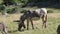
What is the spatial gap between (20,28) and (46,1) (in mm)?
23799

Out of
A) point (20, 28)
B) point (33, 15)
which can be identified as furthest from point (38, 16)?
point (20, 28)

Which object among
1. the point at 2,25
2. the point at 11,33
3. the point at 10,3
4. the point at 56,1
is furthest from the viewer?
the point at 10,3

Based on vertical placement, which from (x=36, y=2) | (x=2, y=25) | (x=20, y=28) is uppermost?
(x=2, y=25)

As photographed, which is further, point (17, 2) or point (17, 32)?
point (17, 2)

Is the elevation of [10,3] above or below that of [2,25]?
below

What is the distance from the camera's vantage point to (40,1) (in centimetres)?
3988

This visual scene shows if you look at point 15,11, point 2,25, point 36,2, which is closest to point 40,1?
point 36,2

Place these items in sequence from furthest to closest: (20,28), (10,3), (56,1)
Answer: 1. (10,3)
2. (56,1)
3. (20,28)

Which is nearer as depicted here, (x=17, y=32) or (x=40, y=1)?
(x=17, y=32)

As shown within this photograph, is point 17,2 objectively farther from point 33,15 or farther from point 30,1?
point 33,15

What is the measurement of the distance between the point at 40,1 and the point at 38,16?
23.5 meters

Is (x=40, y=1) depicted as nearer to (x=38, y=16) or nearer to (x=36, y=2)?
(x=36, y=2)

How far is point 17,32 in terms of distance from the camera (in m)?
14.7

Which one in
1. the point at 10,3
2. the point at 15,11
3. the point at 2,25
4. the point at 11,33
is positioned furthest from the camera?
the point at 10,3
